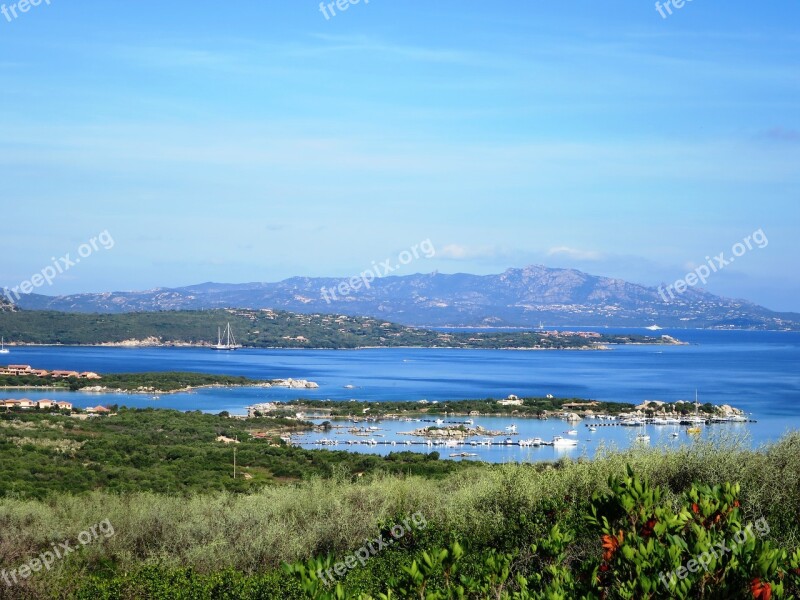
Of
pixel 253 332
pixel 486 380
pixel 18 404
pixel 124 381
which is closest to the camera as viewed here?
pixel 18 404

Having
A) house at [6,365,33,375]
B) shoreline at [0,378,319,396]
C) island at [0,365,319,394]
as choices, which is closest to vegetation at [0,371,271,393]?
island at [0,365,319,394]

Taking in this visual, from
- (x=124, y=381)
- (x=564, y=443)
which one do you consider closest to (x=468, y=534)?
(x=564, y=443)

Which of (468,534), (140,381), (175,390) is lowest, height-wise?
(175,390)

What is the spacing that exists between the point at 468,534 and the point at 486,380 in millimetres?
70000

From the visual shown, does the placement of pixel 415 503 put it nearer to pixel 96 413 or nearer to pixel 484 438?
pixel 484 438

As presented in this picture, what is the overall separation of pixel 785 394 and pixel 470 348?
81.8 m

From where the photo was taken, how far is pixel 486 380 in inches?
3179

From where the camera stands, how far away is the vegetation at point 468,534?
4.45 meters

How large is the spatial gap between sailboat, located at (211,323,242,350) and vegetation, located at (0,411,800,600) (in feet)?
357

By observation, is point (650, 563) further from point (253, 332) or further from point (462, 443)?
point (253, 332)

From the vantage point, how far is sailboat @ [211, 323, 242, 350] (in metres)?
125

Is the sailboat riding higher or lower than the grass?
lower

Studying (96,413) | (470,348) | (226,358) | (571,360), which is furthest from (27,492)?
(470,348)

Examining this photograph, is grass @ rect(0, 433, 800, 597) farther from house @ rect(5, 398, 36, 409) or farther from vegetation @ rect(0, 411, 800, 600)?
house @ rect(5, 398, 36, 409)
